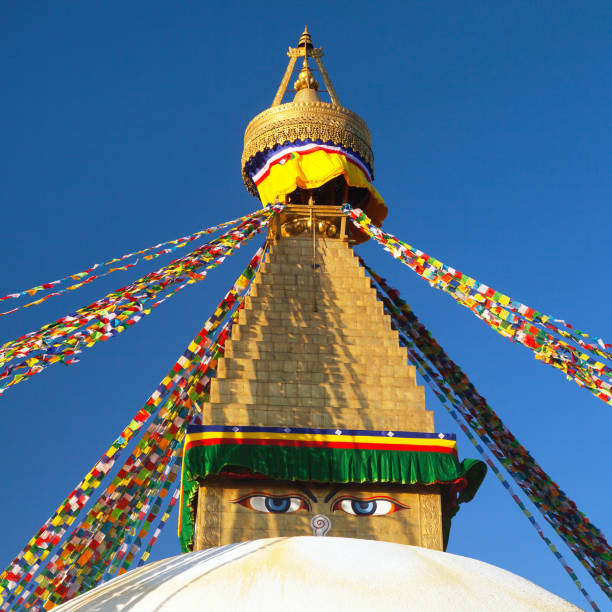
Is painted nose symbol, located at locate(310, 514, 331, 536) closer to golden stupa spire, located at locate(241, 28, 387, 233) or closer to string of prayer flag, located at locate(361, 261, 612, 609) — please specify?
string of prayer flag, located at locate(361, 261, 612, 609)

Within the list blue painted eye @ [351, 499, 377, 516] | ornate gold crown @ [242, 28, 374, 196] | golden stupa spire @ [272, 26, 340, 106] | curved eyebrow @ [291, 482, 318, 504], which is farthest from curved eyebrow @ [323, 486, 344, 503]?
golden stupa spire @ [272, 26, 340, 106]

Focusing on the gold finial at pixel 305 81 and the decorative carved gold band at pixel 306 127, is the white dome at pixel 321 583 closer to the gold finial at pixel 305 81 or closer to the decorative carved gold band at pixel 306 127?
the decorative carved gold band at pixel 306 127

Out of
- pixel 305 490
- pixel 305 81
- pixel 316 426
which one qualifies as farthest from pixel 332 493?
pixel 305 81

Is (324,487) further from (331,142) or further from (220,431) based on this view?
(331,142)

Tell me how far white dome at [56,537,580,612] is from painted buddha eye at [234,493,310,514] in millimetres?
5150

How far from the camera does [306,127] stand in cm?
1486

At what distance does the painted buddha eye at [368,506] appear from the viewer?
10.5m

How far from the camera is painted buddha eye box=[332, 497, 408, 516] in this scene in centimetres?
1052

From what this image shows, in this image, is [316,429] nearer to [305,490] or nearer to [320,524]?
[305,490]

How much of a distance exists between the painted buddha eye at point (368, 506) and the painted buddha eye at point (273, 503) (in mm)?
430

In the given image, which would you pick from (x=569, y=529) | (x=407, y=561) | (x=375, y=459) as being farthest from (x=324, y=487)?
(x=407, y=561)

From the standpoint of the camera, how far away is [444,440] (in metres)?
10.9

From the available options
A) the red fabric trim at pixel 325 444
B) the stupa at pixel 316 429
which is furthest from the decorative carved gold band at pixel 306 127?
the red fabric trim at pixel 325 444

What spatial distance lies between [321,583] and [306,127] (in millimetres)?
11218
